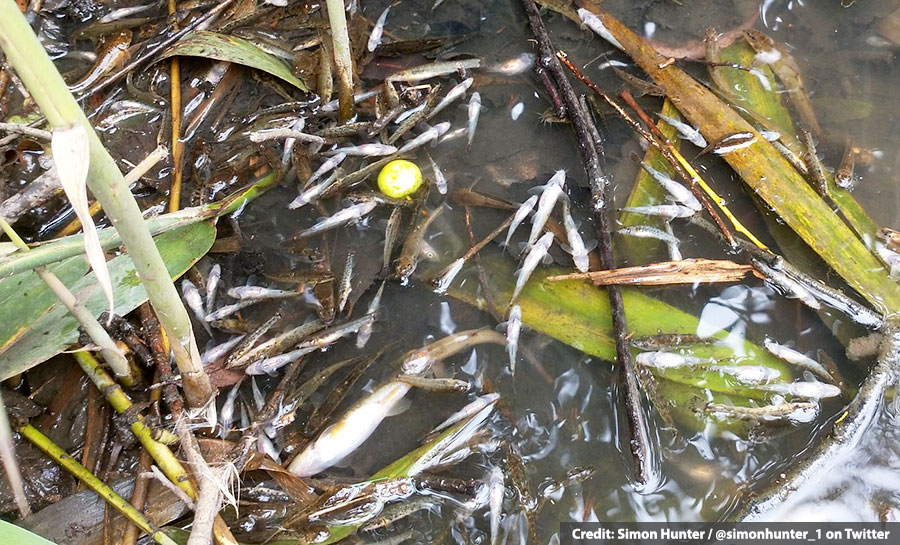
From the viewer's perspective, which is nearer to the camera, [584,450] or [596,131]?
[584,450]

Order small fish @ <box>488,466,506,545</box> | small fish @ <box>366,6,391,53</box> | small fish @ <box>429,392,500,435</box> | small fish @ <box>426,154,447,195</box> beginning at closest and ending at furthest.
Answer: small fish @ <box>488,466,506,545</box>, small fish @ <box>429,392,500,435</box>, small fish @ <box>426,154,447,195</box>, small fish @ <box>366,6,391,53</box>

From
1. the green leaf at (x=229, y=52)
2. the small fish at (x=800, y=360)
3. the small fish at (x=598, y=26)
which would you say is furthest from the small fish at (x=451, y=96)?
the small fish at (x=800, y=360)

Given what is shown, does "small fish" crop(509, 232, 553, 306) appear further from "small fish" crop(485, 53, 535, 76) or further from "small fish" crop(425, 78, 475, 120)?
"small fish" crop(485, 53, 535, 76)

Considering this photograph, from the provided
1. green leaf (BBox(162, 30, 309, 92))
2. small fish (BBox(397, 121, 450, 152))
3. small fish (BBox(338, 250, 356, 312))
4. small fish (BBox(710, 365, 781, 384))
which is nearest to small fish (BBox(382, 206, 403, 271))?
small fish (BBox(338, 250, 356, 312))

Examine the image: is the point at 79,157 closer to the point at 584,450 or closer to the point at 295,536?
the point at 295,536

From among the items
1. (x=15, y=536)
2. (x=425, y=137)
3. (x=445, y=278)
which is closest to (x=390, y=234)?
(x=445, y=278)

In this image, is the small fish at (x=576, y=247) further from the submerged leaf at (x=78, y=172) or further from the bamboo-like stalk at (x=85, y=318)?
the submerged leaf at (x=78, y=172)

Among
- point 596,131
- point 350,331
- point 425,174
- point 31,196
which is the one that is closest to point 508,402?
point 350,331
